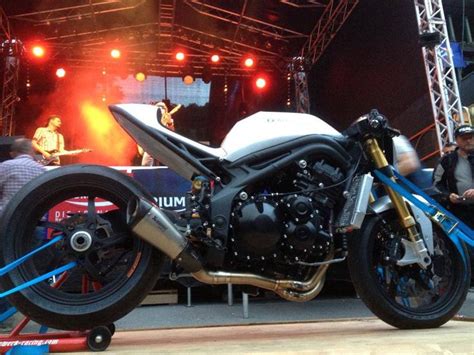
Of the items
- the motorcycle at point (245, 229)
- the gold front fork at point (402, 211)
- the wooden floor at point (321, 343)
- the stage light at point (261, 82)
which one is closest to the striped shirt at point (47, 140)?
the stage light at point (261, 82)

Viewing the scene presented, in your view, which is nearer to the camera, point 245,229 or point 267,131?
point 245,229

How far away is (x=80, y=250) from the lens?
6.22 ft

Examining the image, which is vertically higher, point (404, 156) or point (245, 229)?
point (404, 156)

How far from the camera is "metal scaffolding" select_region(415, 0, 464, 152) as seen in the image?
6.62 m

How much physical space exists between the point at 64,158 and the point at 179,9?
4.20 m

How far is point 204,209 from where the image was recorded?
2.00m

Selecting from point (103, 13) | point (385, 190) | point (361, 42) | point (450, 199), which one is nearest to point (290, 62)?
point (361, 42)

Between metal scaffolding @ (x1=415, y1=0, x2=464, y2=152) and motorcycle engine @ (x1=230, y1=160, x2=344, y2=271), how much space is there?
5.08 m

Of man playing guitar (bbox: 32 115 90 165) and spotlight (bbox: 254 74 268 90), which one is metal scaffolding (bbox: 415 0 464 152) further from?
man playing guitar (bbox: 32 115 90 165)

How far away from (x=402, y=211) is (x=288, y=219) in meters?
0.64

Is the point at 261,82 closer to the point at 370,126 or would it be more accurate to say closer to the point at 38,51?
the point at 38,51

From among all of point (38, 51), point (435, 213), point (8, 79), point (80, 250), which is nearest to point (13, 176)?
point (80, 250)

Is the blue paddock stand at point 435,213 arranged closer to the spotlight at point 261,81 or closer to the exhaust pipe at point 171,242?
the exhaust pipe at point 171,242

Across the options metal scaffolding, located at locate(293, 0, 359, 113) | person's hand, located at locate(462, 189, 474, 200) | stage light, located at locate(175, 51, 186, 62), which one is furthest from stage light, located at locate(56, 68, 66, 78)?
person's hand, located at locate(462, 189, 474, 200)
